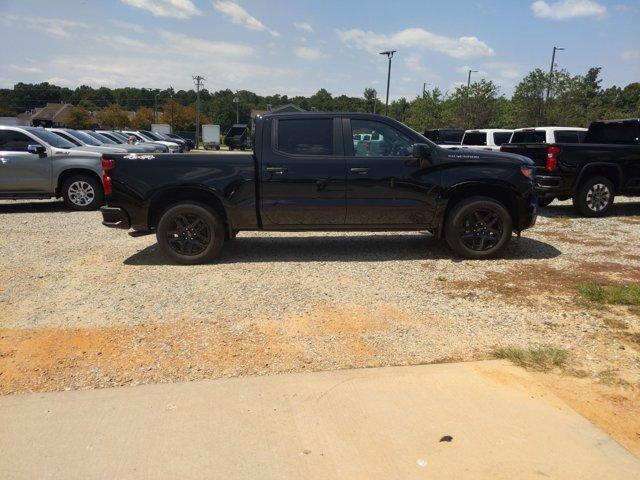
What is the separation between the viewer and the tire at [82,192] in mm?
11094

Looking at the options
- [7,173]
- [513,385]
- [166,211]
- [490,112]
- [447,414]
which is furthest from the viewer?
[490,112]

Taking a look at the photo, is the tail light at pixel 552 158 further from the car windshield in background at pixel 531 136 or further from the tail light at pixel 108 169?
the tail light at pixel 108 169

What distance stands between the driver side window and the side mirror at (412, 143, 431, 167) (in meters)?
0.21

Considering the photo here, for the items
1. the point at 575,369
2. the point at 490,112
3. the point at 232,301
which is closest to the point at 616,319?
the point at 575,369

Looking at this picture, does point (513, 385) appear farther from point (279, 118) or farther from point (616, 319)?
point (279, 118)

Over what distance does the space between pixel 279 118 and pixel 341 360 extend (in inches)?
149

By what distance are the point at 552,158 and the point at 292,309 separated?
6836mm

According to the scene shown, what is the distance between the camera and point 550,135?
13312mm

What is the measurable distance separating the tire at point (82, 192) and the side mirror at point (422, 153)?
7.88 metres

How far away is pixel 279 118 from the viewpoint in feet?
21.4

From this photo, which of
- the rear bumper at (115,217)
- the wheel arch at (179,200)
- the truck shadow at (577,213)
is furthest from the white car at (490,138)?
the rear bumper at (115,217)

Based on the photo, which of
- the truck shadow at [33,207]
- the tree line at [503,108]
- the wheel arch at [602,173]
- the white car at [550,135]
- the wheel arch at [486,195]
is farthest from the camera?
the tree line at [503,108]

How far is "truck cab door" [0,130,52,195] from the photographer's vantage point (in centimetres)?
1073

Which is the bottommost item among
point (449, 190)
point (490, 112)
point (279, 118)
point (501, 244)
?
point (501, 244)
